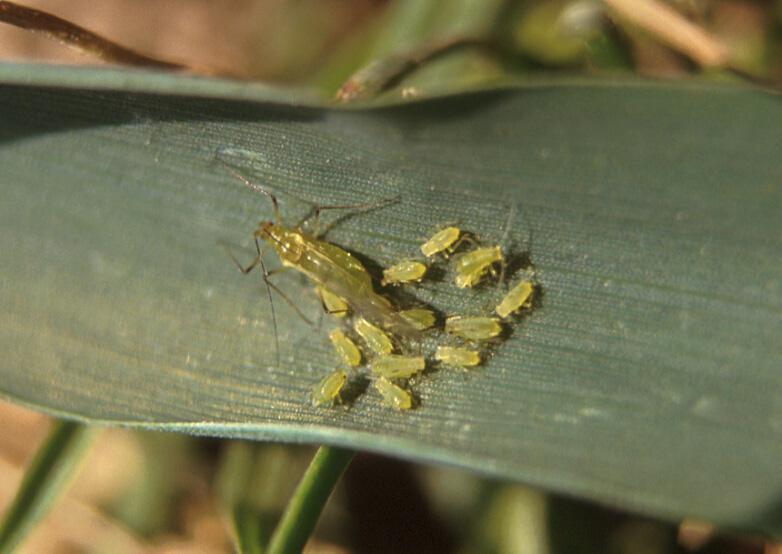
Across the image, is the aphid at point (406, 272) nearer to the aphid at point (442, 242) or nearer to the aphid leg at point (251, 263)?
the aphid at point (442, 242)

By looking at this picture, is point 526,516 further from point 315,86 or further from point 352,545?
point 315,86

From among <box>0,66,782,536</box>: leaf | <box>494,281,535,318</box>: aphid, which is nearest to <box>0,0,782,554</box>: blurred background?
<box>0,66,782,536</box>: leaf

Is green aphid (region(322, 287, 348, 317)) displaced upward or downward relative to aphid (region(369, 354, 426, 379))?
upward

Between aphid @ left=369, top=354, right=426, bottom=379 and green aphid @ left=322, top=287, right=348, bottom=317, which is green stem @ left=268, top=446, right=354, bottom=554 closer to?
aphid @ left=369, top=354, right=426, bottom=379

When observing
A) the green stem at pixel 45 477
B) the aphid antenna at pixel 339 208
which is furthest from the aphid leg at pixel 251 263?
the green stem at pixel 45 477

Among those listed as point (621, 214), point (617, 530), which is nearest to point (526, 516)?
point (617, 530)

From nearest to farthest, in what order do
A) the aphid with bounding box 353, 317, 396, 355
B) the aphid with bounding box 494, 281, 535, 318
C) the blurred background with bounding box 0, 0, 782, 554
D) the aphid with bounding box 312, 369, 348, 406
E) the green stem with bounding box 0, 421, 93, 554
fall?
the aphid with bounding box 494, 281, 535, 318
the aphid with bounding box 312, 369, 348, 406
the aphid with bounding box 353, 317, 396, 355
the green stem with bounding box 0, 421, 93, 554
the blurred background with bounding box 0, 0, 782, 554

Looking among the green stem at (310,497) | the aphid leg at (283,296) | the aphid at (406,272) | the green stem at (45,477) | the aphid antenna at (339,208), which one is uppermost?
the aphid antenna at (339,208)

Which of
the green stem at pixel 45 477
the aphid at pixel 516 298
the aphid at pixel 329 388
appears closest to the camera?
the aphid at pixel 516 298
